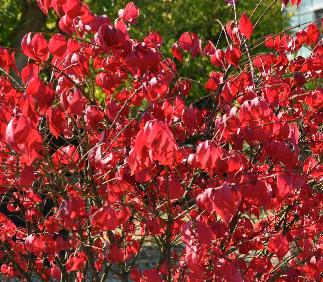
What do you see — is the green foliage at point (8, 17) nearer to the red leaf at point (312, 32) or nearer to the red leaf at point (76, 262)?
the red leaf at point (76, 262)

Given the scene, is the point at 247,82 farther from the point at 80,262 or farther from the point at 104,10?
the point at 104,10

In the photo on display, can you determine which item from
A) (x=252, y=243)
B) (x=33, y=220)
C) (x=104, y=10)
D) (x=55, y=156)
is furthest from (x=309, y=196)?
(x=104, y=10)

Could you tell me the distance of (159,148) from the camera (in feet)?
6.27

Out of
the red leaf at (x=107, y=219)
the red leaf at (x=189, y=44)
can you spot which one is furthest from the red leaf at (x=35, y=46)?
the red leaf at (x=189, y=44)

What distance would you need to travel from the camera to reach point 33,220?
12.9 feet

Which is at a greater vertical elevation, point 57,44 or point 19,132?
point 57,44

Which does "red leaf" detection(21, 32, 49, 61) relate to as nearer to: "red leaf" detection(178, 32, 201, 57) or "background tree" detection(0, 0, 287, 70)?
"red leaf" detection(178, 32, 201, 57)

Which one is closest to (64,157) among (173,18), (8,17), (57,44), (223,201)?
(57,44)

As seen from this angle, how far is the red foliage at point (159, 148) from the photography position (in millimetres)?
2209

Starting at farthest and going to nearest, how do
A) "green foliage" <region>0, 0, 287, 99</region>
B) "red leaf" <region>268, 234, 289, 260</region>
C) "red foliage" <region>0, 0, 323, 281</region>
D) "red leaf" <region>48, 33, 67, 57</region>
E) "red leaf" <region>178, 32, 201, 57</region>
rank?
"green foliage" <region>0, 0, 287, 99</region>, "red leaf" <region>178, 32, 201, 57</region>, "red leaf" <region>268, 234, 289, 260</region>, "red leaf" <region>48, 33, 67, 57</region>, "red foliage" <region>0, 0, 323, 281</region>

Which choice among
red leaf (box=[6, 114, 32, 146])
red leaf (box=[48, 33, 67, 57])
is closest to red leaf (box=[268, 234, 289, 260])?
red leaf (box=[48, 33, 67, 57])

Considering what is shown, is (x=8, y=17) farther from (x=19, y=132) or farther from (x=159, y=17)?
(x=19, y=132)

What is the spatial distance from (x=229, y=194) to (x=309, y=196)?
4.34 ft

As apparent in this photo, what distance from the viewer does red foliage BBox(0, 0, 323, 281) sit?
221 centimetres
